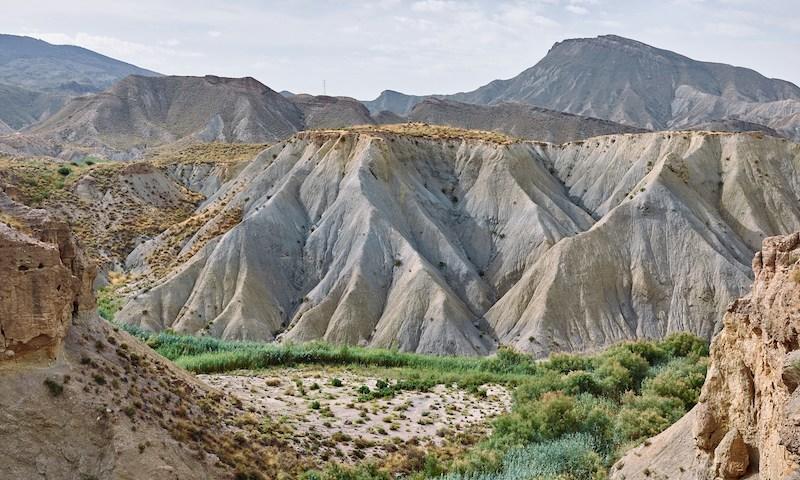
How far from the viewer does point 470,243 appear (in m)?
64.8

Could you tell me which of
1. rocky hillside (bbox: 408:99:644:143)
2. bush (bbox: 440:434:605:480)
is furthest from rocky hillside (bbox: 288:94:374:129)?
bush (bbox: 440:434:605:480)

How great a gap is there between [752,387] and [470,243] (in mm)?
50674

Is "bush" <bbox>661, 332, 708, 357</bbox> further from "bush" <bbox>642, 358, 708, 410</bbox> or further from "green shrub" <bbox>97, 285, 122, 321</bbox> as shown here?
"green shrub" <bbox>97, 285, 122, 321</bbox>

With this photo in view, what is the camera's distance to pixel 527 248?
201ft

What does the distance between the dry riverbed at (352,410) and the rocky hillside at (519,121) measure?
133 metres

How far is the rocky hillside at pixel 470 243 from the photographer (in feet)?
176

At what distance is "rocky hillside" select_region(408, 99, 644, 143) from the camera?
6585 inches

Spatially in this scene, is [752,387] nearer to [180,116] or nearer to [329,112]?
[180,116]

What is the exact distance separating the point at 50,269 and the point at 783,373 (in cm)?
1679

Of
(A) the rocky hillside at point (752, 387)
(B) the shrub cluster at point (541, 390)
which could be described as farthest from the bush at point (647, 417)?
(A) the rocky hillside at point (752, 387)

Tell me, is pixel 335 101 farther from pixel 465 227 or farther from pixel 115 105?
pixel 465 227

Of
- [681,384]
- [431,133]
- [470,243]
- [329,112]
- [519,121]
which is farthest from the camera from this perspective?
[519,121]

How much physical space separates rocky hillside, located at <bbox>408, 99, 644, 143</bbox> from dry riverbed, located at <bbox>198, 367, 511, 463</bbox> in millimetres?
132717

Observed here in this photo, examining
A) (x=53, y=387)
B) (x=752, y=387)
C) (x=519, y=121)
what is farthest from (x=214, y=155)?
(x=519, y=121)
